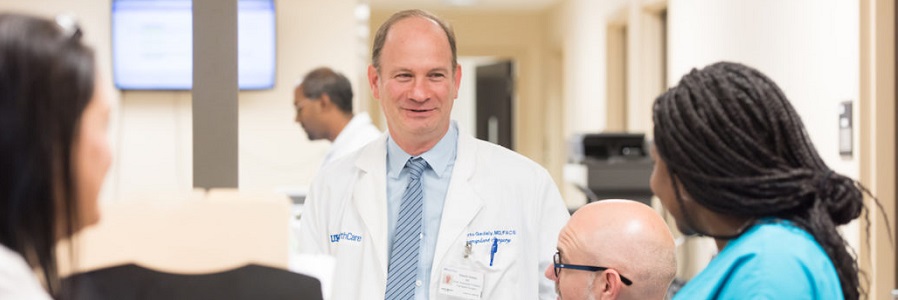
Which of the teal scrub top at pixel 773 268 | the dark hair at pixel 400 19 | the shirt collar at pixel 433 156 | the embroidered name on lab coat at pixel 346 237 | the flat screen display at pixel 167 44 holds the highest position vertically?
the flat screen display at pixel 167 44

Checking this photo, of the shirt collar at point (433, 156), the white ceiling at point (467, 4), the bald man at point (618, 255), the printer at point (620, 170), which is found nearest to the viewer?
the bald man at point (618, 255)

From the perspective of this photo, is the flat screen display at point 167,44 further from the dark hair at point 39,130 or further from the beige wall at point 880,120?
the dark hair at point 39,130

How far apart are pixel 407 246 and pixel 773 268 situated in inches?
31.7

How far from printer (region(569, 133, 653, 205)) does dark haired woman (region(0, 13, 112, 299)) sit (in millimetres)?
4943

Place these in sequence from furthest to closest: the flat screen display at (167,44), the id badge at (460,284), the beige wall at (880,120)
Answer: the flat screen display at (167,44) < the beige wall at (880,120) < the id badge at (460,284)

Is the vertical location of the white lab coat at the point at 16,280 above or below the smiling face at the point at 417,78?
below

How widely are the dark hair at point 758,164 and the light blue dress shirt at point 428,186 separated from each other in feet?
2.25

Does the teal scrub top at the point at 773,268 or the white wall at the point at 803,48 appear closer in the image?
the teal scrub top at the point at 773,268

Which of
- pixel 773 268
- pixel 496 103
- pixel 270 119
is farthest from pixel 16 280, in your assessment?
pixel 496 103

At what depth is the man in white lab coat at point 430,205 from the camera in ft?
6.08

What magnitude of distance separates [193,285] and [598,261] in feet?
2.95

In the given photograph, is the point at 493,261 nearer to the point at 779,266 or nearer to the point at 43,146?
the point at 779,266

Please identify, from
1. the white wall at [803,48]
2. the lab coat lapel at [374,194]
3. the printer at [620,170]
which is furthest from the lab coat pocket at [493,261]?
the printer at [620,170]

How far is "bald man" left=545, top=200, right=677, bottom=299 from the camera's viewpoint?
155cm
